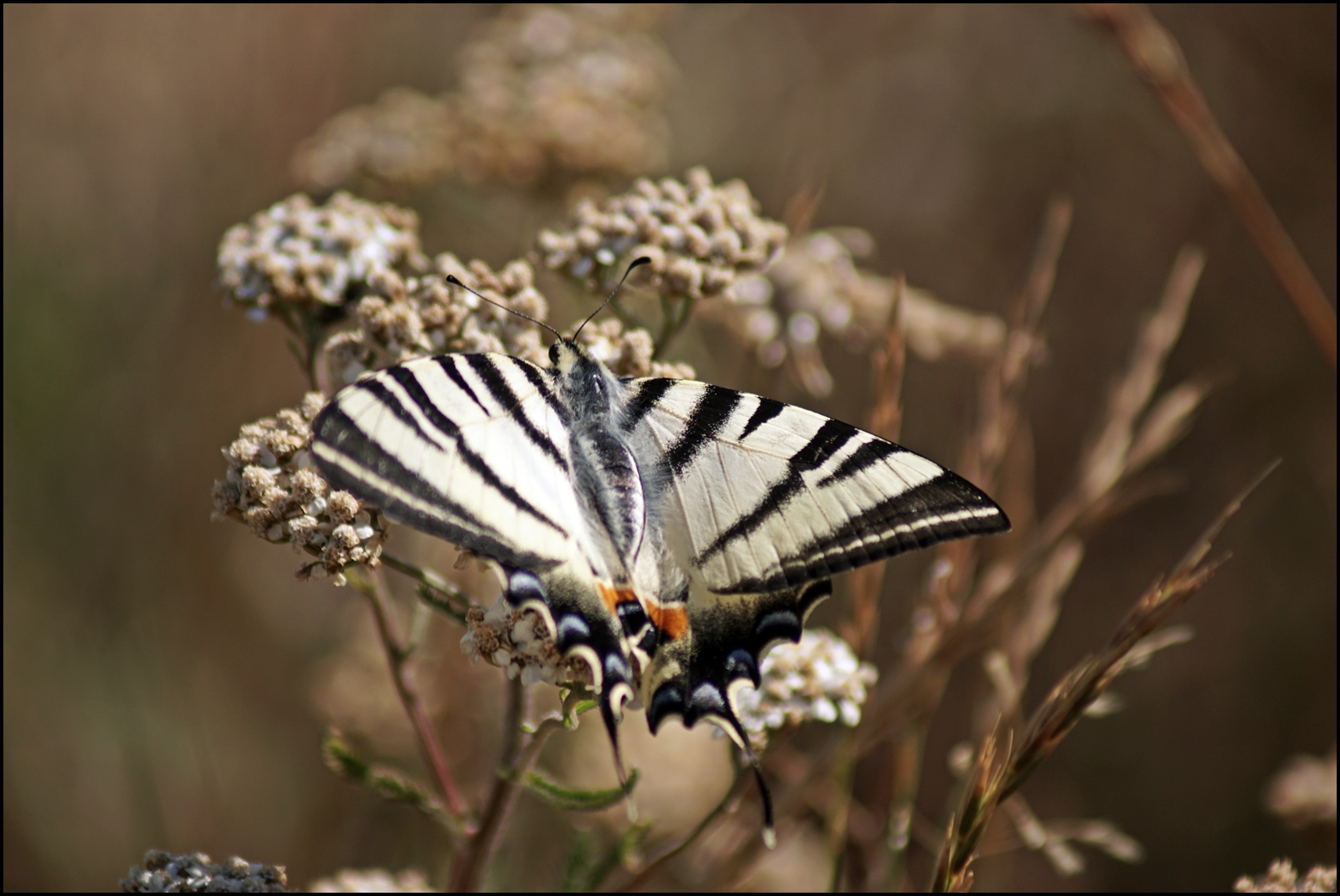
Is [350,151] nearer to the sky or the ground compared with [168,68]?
nearer to the ground

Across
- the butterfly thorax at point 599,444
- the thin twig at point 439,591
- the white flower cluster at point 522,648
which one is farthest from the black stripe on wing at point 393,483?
the butterfly thorax at point 599,444

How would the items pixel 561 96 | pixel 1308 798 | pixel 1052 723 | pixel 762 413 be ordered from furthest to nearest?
pixel 561 96 → pixel 1308 798 → pixel 762 413 → pixel 1052 723

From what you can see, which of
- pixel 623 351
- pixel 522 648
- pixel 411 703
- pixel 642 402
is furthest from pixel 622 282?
pixel 411 703

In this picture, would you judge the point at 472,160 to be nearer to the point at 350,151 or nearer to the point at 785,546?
the point at 350,151

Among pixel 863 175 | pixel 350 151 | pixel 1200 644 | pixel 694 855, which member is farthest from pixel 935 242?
pixel 694 855

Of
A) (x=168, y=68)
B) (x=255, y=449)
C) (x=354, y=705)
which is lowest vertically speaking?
(x=354, y=705)

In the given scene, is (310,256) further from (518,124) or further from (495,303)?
(518,124)
